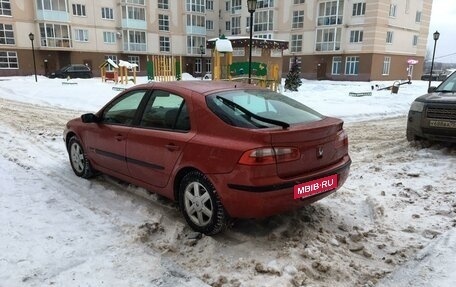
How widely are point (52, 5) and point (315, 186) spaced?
44.4 metres

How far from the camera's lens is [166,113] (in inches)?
166

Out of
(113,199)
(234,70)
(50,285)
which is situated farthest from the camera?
(234,70)

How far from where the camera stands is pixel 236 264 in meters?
3.28

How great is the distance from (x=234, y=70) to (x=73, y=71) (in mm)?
22628

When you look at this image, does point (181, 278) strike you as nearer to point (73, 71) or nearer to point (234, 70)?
point (234, 70)

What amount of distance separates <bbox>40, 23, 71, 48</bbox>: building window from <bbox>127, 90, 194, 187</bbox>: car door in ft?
137

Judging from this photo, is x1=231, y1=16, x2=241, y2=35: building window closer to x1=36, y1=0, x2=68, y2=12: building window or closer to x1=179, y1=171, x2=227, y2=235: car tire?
x1=36, y1=0, x2=68, y2=12: building window

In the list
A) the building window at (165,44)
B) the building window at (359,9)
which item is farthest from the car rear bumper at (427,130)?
the building window at (165,44)

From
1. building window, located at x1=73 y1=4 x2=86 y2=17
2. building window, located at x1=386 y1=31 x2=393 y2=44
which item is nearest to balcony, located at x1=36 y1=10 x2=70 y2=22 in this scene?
building window, located at x1=73 y1=4 x2=86 y2=17

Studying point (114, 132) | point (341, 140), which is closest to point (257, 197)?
point (341, 140)

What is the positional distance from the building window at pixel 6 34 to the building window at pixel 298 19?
31692mm

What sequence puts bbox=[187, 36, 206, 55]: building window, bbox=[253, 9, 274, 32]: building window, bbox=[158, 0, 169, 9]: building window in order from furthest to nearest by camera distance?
bbox=[187, 36, 206, 55]: building window < bbox=[158, 0, 169, 9]: building window < bbox=[253, 9, 274, 32]: building window

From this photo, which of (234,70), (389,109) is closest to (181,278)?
(389,109)

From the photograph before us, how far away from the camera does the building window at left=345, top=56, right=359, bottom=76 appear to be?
41844mm
